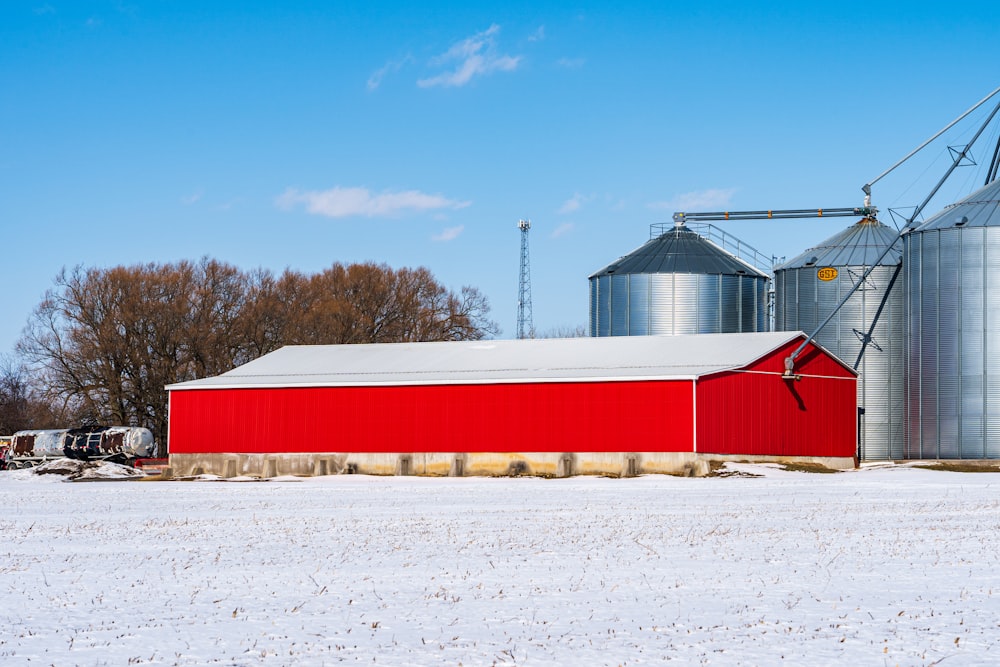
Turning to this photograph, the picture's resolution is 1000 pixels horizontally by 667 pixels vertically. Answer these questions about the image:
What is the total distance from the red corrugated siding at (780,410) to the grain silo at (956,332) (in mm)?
2485

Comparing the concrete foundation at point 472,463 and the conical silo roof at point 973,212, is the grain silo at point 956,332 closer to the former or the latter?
the conical silo roof at point 973,212

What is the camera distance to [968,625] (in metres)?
11.4

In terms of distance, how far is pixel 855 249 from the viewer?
55.7 m

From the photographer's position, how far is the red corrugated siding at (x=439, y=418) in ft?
147

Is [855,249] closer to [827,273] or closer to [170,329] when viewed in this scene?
[827,273]

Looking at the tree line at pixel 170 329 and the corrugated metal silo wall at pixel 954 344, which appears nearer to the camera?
the corrugated metal silo wall at pixel 954 344

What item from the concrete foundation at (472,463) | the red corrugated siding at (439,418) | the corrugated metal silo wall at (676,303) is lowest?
the concrete foundation at (472,463)

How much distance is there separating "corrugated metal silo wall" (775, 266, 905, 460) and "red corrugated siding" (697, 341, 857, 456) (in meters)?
2.70

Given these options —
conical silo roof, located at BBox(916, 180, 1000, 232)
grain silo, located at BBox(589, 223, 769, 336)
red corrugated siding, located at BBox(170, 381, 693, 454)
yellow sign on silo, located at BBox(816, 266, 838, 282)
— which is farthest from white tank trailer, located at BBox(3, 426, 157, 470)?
conical silo roof, located at BBox(916, 180, 1000, 232)

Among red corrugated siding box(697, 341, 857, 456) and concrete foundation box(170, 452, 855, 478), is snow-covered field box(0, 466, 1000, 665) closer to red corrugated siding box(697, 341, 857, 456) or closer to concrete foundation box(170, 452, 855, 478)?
concrete foundation box(170, 452, 855, 478)

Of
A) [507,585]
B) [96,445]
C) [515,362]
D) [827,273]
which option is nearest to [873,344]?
[827,273]

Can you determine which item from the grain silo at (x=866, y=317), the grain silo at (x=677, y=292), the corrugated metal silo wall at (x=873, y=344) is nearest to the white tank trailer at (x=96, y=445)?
the grain silo at (x=677, y=292)

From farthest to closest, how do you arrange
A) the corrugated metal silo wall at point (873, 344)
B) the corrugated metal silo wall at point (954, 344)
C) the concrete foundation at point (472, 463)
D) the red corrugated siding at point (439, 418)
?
the corrugated metal silo wall at point (873, 344) < the corrugated metal silo wall at point (954, 344) < the red corrugated siding at point (439, 418) < the concrete foundation at point (472, 463)

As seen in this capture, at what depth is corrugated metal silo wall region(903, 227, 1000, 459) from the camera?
46750 millimetres
